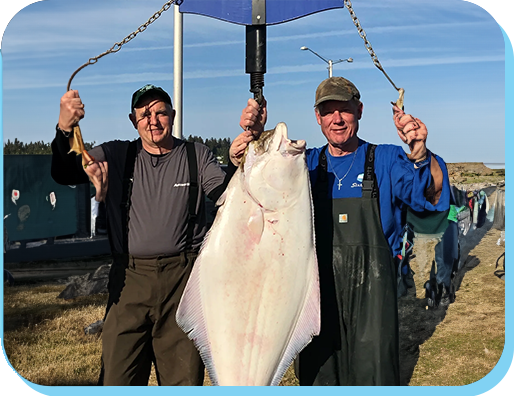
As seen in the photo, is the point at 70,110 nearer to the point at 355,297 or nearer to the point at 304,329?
the point at 304,329

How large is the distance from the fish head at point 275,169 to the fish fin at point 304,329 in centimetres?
41

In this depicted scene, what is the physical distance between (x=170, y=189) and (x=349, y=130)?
969mm

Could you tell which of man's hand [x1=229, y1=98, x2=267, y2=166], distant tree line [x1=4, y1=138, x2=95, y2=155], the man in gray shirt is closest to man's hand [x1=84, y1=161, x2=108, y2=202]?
the man in gray shirt

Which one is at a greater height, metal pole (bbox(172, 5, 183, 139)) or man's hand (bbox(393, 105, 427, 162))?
metal pole (bbox(172, 5, 183, 139))

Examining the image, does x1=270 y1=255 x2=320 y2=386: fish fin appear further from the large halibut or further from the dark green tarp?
the dark green tarp

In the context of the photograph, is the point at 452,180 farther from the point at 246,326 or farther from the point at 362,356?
the point at 246,326

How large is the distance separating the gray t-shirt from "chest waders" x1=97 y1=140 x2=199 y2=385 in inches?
0.9

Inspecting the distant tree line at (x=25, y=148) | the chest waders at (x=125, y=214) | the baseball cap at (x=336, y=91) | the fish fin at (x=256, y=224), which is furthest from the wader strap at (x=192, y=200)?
the distant tree line at (x=25, y=148)

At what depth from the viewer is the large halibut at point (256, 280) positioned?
6.50 ft

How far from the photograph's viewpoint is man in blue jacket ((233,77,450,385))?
2.33 metres

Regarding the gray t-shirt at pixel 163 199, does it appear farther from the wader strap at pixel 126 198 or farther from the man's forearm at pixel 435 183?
the man's forearm at pixel 435 183

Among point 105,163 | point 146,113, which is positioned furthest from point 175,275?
point 146,113

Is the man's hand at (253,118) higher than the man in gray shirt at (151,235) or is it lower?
higher

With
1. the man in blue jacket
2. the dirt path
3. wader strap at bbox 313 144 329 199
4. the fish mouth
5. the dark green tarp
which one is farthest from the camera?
the dark green tarp
